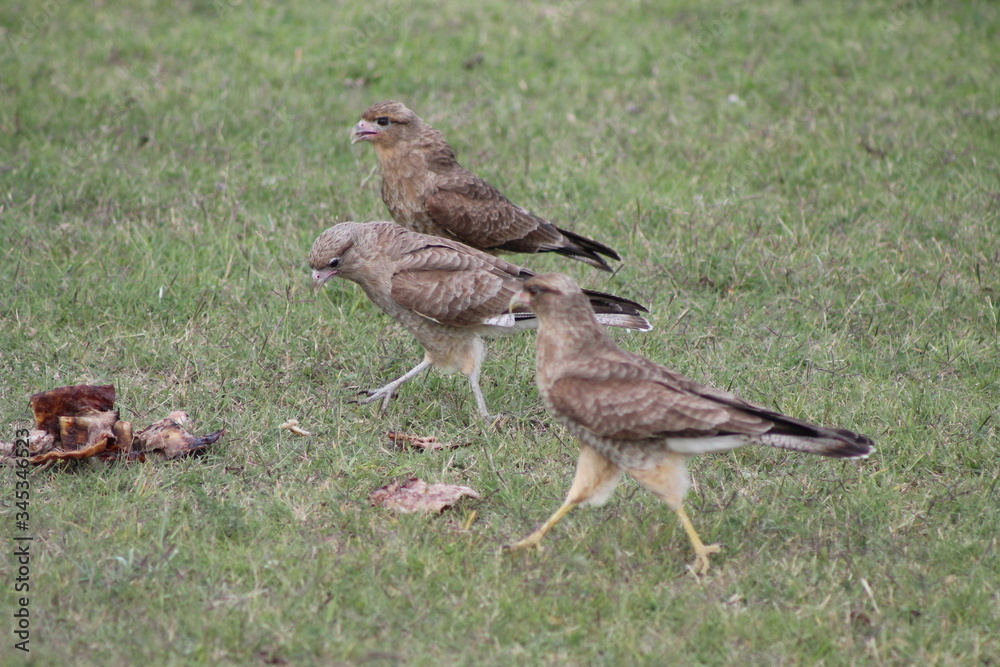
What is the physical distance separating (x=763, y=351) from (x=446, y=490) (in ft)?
8.32

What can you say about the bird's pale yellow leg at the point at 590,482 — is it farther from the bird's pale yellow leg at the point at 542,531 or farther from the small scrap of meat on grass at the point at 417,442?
the small scrap of meat on grass at the point at 417,442

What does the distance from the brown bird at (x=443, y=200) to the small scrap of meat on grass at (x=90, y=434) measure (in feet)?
8.00

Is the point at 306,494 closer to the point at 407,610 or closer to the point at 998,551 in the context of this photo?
the point at 407,610

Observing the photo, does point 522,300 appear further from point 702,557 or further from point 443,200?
point 443,200

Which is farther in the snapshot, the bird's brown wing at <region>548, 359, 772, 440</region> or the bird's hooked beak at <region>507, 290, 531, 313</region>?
the bird's hooked beak at <region>507, 290, 531, 313</region>

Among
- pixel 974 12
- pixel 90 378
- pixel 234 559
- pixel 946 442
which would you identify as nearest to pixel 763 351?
pixel 946 442

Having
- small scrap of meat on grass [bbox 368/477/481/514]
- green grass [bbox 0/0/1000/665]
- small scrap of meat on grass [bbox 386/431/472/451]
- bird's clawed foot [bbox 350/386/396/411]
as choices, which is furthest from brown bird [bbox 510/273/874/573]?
bird's clawed foot [bbox 350/386/396/411]

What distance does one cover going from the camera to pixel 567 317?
4.70m

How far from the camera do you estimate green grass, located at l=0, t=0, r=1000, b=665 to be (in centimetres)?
405

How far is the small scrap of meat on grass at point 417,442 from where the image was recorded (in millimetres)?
5449

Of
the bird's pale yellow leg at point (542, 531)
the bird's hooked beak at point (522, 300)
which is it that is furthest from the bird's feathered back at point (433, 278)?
the bird's pale yellow leg at point (542, 531)

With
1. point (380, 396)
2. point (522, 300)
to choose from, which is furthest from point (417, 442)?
point (522, 300)

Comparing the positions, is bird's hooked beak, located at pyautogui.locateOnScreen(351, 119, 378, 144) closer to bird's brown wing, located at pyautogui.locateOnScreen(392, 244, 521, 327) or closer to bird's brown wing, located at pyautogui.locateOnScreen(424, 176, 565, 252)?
bird's brown wing, located at pyautogui.locateOnScreen(424, 176, 565, 252)

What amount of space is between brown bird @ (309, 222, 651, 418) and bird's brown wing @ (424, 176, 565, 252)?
27.9 inches
